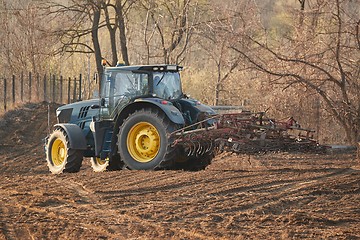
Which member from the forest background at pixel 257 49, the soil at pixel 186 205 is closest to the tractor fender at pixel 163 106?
the soil at pixel 186 205

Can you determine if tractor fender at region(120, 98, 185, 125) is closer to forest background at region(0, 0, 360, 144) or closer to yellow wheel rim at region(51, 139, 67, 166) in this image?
forest background at region(0, 0, 360, 144)

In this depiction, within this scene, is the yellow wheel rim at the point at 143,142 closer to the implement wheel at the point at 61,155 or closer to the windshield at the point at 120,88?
the windshield at the point at 120,88

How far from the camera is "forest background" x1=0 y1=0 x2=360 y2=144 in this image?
16422mm

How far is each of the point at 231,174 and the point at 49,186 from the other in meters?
2.98

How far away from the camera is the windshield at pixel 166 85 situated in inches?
523

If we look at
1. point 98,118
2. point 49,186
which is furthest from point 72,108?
point 49,186

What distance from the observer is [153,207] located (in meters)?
8.65

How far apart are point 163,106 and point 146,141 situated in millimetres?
982

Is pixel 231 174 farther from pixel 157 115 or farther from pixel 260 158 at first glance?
pixel 260 158

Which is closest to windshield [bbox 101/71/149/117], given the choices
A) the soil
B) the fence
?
the soil

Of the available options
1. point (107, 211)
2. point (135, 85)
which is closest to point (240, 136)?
point (135, 85)

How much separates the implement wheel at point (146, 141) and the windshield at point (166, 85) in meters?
0.73

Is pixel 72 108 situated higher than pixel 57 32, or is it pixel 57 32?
pixel 57 32

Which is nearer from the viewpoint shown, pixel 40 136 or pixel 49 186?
pixel 49 186
